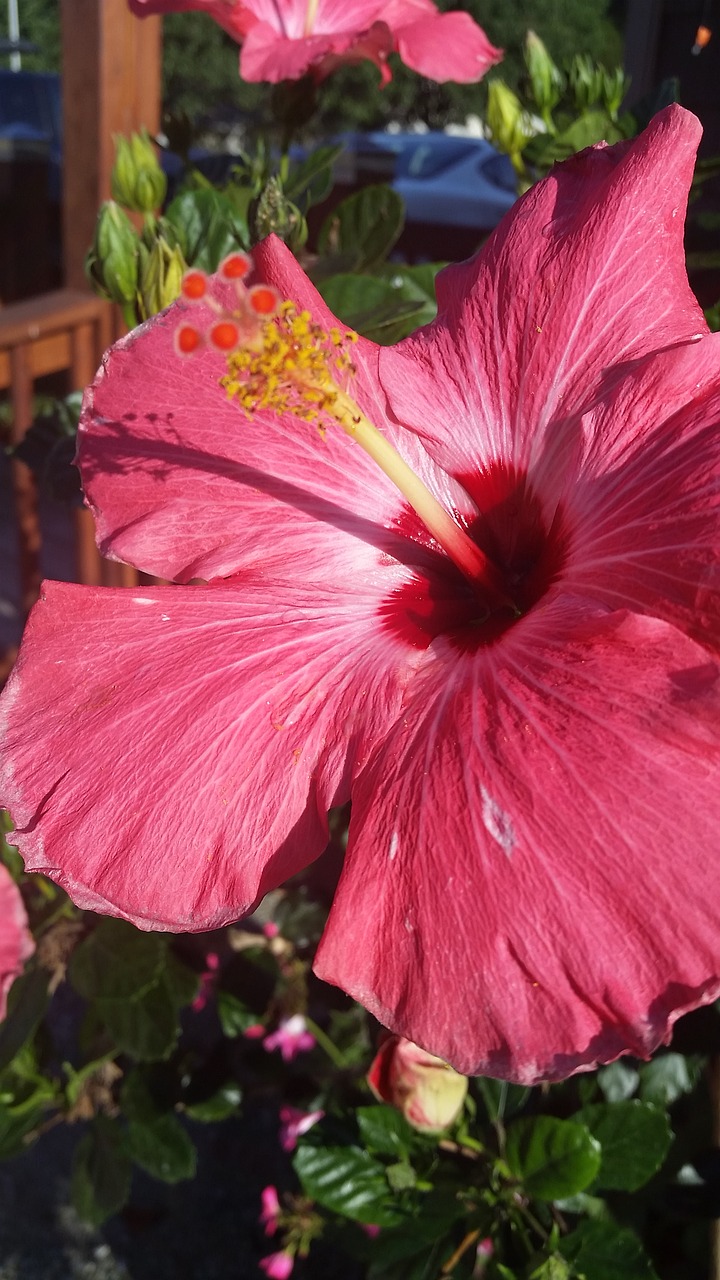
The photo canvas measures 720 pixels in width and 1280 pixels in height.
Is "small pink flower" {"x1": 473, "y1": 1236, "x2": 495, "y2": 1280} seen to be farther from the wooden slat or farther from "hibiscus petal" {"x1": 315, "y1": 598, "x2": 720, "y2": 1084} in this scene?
the wooden slat

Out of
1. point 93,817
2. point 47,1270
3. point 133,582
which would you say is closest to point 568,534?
point 93,817

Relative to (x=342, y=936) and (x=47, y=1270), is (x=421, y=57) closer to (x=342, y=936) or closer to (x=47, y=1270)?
(x=342, y=936)

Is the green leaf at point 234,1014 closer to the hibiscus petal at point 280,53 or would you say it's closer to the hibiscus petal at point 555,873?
the hibiscus petal at point 555,873

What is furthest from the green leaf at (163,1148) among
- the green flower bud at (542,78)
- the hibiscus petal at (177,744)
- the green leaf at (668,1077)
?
the green flower bud at (542,78)

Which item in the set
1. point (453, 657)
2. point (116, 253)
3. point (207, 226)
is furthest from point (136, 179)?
point (453, 657)

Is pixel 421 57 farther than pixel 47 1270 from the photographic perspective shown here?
No

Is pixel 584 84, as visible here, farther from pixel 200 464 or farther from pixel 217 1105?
pixel 217 1105
